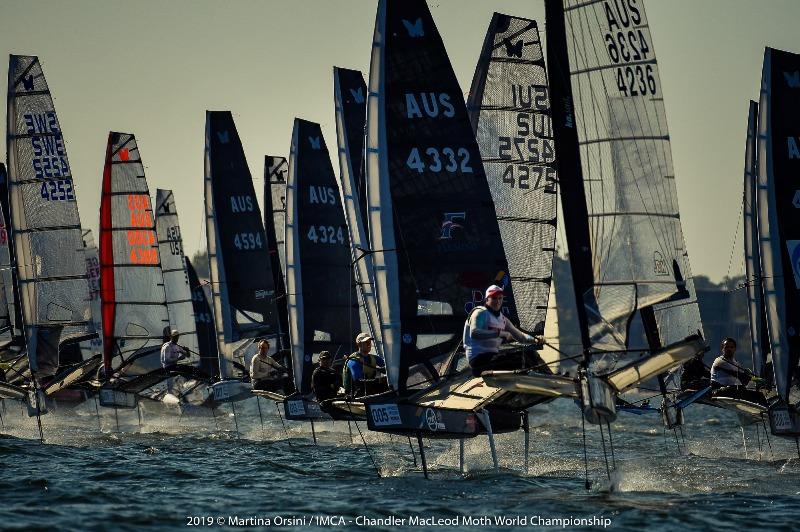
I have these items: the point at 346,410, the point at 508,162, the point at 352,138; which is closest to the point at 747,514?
the point at 346,410

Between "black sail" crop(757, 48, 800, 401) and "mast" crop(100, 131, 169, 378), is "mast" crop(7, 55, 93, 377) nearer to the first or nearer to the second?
"mast" crop(100, 131, 169, 378)

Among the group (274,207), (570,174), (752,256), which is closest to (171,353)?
(274,207)

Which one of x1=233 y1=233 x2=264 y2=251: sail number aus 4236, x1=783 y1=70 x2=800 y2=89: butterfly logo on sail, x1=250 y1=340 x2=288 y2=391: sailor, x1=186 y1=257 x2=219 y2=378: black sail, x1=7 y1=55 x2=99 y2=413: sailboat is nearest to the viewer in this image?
x1=783 y1=70 x2=800 y2=89: butterfly logo on sail

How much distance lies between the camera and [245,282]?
107 ft

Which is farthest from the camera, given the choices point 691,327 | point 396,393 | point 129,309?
point 129,309

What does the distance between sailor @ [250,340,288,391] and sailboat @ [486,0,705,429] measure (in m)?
8.53

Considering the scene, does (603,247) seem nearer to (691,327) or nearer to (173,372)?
(691,327)

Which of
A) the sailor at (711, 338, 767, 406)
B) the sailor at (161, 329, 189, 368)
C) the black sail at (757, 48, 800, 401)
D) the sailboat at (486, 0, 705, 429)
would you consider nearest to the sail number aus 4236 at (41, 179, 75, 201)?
the sailor at (161, 329, 189, 368)

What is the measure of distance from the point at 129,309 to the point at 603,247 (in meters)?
15.8

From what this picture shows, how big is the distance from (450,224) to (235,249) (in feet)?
47.5

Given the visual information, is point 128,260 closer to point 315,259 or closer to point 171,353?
point 171,353

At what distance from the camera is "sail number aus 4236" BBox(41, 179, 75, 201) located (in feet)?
98.6

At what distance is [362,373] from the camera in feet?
67.4

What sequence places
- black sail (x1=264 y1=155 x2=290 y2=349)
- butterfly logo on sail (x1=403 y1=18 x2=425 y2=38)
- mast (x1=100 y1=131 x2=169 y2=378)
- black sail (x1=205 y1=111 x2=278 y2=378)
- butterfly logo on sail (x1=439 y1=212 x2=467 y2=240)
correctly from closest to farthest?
butterfly logo on sail (x1=439 y1=212 x2=467 y2=240) → butterfly logo on sail (x1=403 y1=18 x2=425 y2=38) → mast (x1=100 y1=131 x2=169 y2=378) → black sail (x1=205 y1=111 x2=278 y2=378) → black sail (x1=264 y1=155 x2=290 y2=349)
